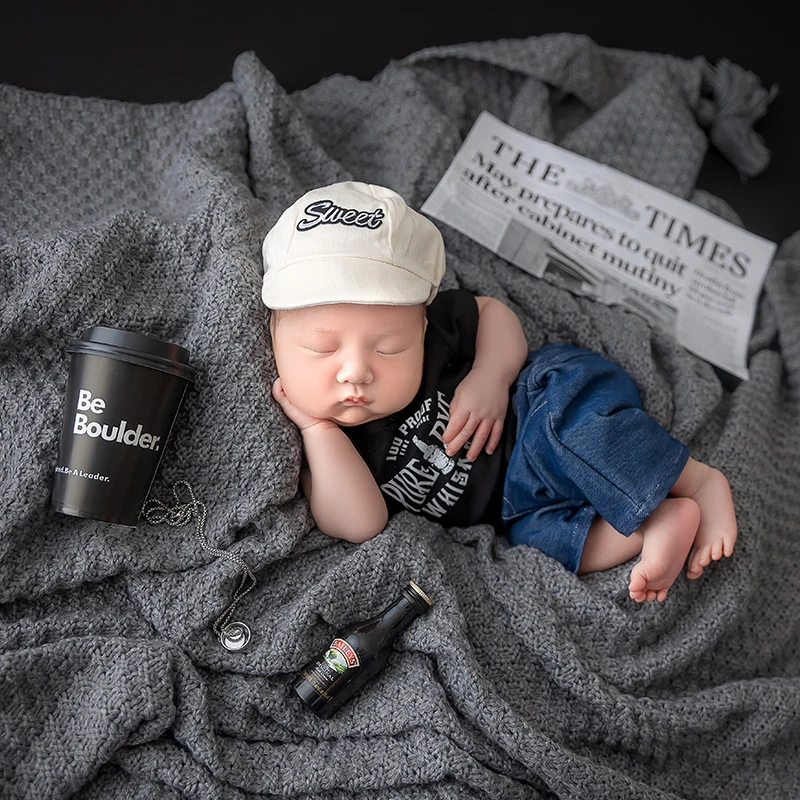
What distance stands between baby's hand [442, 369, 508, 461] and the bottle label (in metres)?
0.30

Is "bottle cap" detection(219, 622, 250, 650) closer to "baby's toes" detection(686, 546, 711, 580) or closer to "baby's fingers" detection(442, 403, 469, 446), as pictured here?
"baby's fingers" detection(442, 403, 469, 446)

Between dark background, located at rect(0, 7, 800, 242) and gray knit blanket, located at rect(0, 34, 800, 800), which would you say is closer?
gray knit blanket, located at rect(0, 34, 800, 800)

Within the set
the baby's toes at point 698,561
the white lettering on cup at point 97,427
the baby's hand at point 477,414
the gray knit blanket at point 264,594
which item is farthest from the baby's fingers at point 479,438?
the white lettering on cup at point 97,427

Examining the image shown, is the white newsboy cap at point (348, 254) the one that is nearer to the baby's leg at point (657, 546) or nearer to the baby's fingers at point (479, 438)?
the baby's fingers at point (479, 438)

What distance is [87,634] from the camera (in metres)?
1.00

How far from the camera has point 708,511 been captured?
3.72 feet

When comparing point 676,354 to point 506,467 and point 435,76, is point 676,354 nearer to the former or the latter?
point 506,467

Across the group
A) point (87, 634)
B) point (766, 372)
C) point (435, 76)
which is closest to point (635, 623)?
point (766, 372)

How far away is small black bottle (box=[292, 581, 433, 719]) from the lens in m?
0.99

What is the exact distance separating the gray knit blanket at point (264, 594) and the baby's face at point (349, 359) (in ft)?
0.21

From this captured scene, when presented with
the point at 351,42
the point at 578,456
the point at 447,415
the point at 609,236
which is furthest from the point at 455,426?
the point at 351,42

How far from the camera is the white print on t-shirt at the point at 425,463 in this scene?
1.14m

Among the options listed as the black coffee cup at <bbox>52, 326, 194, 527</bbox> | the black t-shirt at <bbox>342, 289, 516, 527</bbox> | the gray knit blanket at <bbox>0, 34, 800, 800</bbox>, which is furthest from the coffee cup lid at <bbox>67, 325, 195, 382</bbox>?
the black t-shirt at <bbox>342, 289, 516, 527</bbox>

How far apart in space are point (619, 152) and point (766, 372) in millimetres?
505
